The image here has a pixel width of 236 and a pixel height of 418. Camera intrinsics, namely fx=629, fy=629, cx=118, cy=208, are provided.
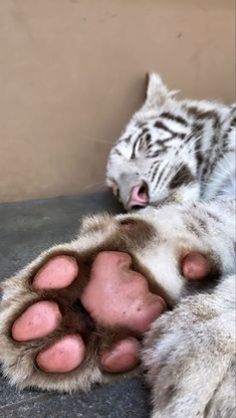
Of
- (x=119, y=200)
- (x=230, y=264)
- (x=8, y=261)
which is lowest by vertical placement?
(x=119, y=200)

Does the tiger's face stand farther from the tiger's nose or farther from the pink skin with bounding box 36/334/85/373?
the pink skin with bounding box 36/334/85/373

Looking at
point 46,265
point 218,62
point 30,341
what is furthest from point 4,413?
point 218,62

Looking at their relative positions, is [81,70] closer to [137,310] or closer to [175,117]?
[175,117]

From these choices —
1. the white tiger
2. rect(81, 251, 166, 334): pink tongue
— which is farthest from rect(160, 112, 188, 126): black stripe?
rect(81, 251, 166, 334): pink tongue

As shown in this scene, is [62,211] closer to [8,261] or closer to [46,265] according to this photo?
[8,261]

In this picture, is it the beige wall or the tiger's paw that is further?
the beige wall

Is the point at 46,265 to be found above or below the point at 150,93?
above

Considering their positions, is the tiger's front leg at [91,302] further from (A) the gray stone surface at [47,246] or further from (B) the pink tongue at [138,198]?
(B) the pink tongue at [138,198]
